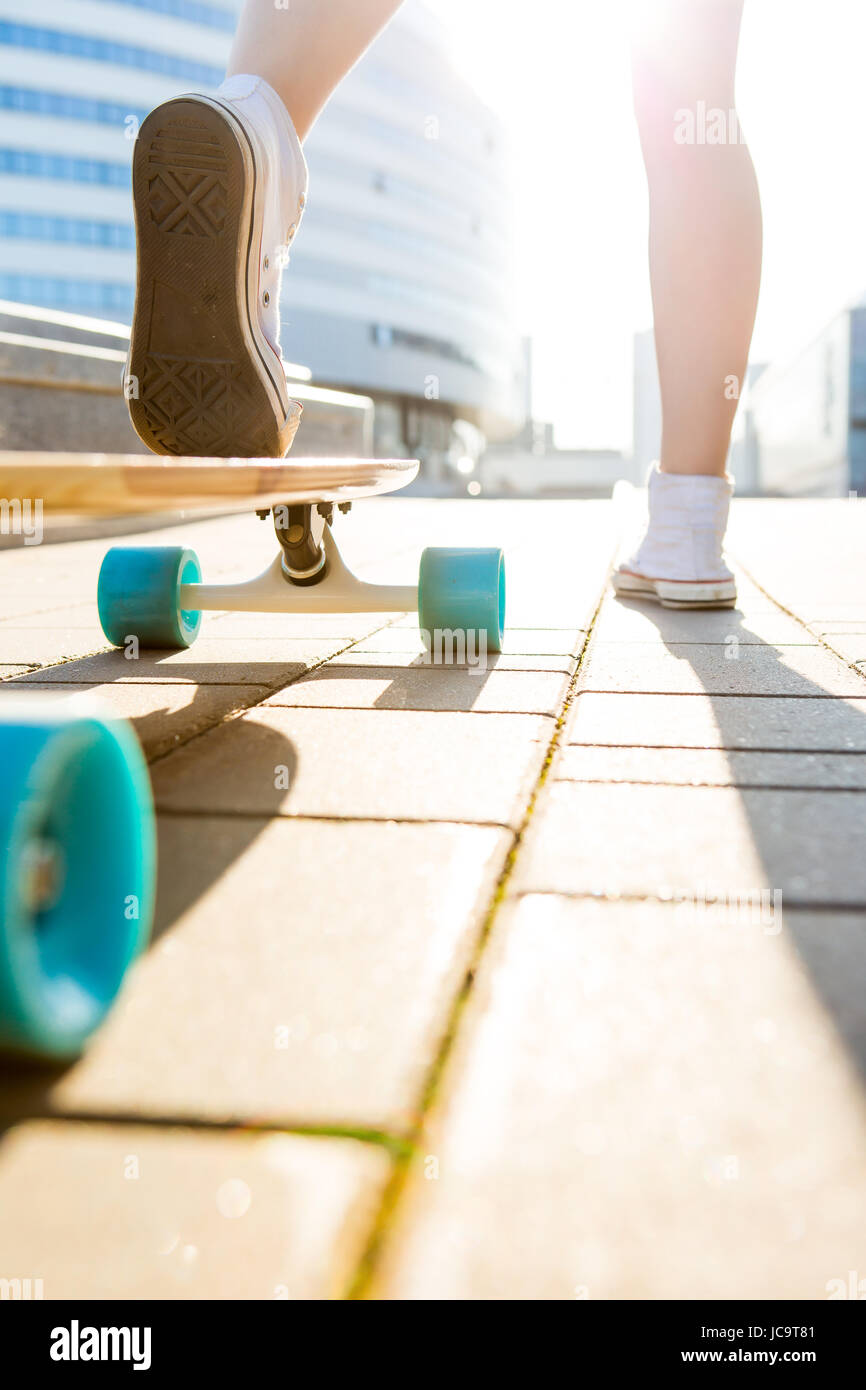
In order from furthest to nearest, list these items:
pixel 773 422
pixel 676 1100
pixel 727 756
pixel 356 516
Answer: pixel 773 422
pixel 356 516
pixel 727 756
pixel 676 1100

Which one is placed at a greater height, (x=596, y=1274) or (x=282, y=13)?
(x=282, y=13)

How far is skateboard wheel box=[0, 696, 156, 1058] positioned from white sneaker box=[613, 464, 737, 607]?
6.99ft

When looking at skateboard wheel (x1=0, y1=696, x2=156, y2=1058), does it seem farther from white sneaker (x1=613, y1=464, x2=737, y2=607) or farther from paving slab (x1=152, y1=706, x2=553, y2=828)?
white sneaker (x1=613, y1=464, x2=737, y2=607)

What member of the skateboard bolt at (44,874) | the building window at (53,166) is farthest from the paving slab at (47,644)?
the building window at (53,166)

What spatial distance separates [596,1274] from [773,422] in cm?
3789

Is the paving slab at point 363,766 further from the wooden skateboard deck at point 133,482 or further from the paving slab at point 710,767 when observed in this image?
the wooden skateboard deck at point 133,482

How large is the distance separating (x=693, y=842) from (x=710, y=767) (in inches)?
12.0

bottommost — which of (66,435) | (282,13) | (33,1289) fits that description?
(33,1289)

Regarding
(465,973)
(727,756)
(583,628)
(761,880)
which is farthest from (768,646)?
(465,973)

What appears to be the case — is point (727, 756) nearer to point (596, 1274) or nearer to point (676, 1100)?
point (676, 1100)

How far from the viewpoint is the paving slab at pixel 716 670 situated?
1988mm

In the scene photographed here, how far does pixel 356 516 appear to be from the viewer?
7535 mm

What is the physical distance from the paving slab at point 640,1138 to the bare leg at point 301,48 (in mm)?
1742

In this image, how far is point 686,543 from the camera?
2.88 m
